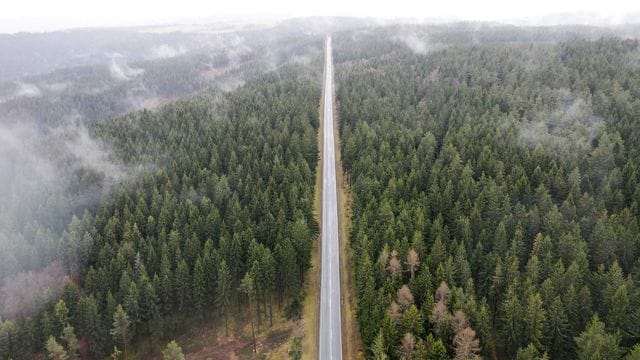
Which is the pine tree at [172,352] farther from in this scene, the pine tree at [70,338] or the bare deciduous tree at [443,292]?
the bare deciduous tree at [443,292]

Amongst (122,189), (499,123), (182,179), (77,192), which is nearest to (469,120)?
(499,123)

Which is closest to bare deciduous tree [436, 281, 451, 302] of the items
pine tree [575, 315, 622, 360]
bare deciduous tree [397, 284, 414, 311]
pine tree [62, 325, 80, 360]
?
bare deciduous tree [397, 284, 414, 311]

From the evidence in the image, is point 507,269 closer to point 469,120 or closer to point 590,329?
point 590,329

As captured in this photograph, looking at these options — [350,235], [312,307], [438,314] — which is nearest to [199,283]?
[312,307]

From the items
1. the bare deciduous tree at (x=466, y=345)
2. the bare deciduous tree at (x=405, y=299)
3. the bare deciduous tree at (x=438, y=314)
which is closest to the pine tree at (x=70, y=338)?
the bare deciduous tree at (x=405, y=299)

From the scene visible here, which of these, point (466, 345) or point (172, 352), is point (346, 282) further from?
point (172, 352)

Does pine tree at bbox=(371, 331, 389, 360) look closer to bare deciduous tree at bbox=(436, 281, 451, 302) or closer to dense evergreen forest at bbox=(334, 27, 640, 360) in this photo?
dense evergreen forest at bbox=(334, 27, 640, 360)
